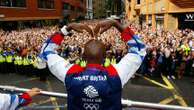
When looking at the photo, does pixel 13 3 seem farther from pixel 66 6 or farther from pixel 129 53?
pixel 129 53

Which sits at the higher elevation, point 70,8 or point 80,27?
point 70,8

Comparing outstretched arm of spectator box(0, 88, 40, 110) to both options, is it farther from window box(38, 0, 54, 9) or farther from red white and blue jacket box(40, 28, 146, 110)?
window box(38, 0, 54, 9)

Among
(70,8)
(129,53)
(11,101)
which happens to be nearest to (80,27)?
(129,53)

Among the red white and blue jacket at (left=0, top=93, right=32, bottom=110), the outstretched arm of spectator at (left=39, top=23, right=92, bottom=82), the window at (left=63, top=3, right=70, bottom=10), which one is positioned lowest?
the red white and blue jacket at (left=0, top=93, right=32, bottom=110)

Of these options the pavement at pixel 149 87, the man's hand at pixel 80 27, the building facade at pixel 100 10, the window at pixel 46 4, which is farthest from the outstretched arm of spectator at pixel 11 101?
the building facade at pixel 100 10

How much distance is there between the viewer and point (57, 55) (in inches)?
150

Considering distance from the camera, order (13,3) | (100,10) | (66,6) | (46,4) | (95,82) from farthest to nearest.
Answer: (100,10) < (66,6) < (46,4) < (13,3) < (95,82)

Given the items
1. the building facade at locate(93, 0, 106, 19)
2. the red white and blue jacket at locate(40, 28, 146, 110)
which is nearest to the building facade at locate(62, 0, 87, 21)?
the building facade at locate(93, 0, 106, 19)

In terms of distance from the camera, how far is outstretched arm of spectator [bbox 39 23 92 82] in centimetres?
363

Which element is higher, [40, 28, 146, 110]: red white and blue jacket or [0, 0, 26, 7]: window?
[0, 0, 26, 7]: window

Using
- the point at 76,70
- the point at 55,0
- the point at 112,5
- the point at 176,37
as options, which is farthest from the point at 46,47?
the point at 112,5

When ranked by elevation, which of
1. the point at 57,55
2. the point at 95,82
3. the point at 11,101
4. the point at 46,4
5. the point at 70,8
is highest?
the point at 46,4

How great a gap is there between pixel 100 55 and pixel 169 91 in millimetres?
11422

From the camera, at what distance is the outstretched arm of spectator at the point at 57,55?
363 centimetres
